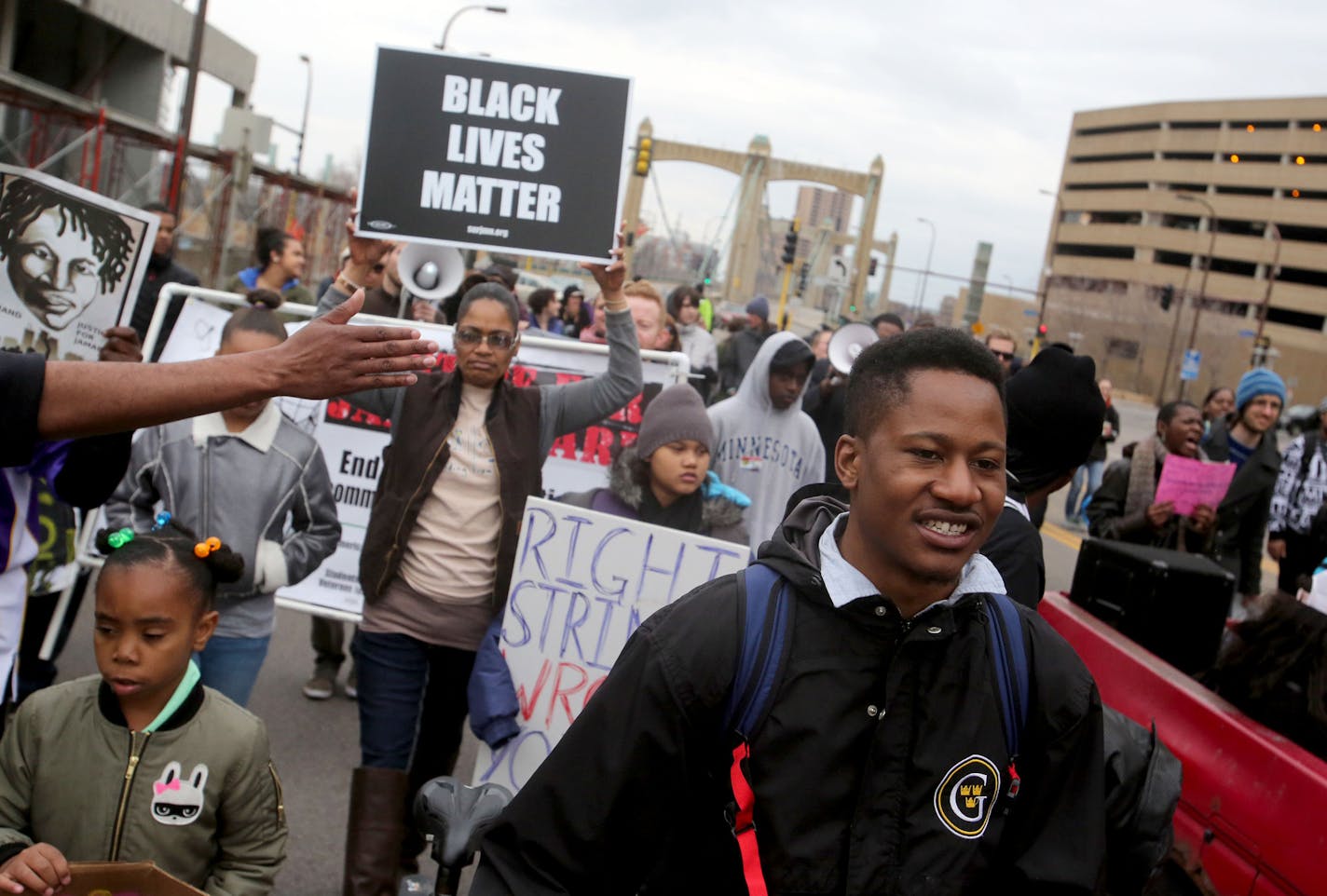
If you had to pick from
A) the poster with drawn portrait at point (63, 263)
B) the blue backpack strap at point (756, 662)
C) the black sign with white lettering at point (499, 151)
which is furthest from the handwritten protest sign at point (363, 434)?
the blue backpack strap at point (756, 662)

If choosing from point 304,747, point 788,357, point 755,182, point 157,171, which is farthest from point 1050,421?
point 755,182

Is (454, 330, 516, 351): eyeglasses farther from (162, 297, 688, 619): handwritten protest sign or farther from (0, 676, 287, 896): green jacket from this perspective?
(162, 297, 688, 619): handwritten protest sign

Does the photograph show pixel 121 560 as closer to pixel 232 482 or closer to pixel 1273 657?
pixel 232 482

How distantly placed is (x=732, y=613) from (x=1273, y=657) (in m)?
2.33

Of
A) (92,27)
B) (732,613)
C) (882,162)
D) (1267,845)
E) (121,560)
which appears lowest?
(1267,845)

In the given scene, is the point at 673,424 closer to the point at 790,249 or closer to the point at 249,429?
the point at 249,429

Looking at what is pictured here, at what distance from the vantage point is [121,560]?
9.76 ft

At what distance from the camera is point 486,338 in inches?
160

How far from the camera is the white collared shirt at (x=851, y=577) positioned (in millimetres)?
1797

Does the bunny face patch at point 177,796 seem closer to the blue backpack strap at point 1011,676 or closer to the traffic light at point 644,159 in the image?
the blue backpack strap at point 1011,676

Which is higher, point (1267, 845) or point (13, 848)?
point (1267, 845)

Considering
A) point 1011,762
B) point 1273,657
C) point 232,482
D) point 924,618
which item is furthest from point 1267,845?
point 232,482

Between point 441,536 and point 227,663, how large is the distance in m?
0.78

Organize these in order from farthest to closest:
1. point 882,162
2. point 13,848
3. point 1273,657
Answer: point 882,162, point 1273,657, point 13,848
